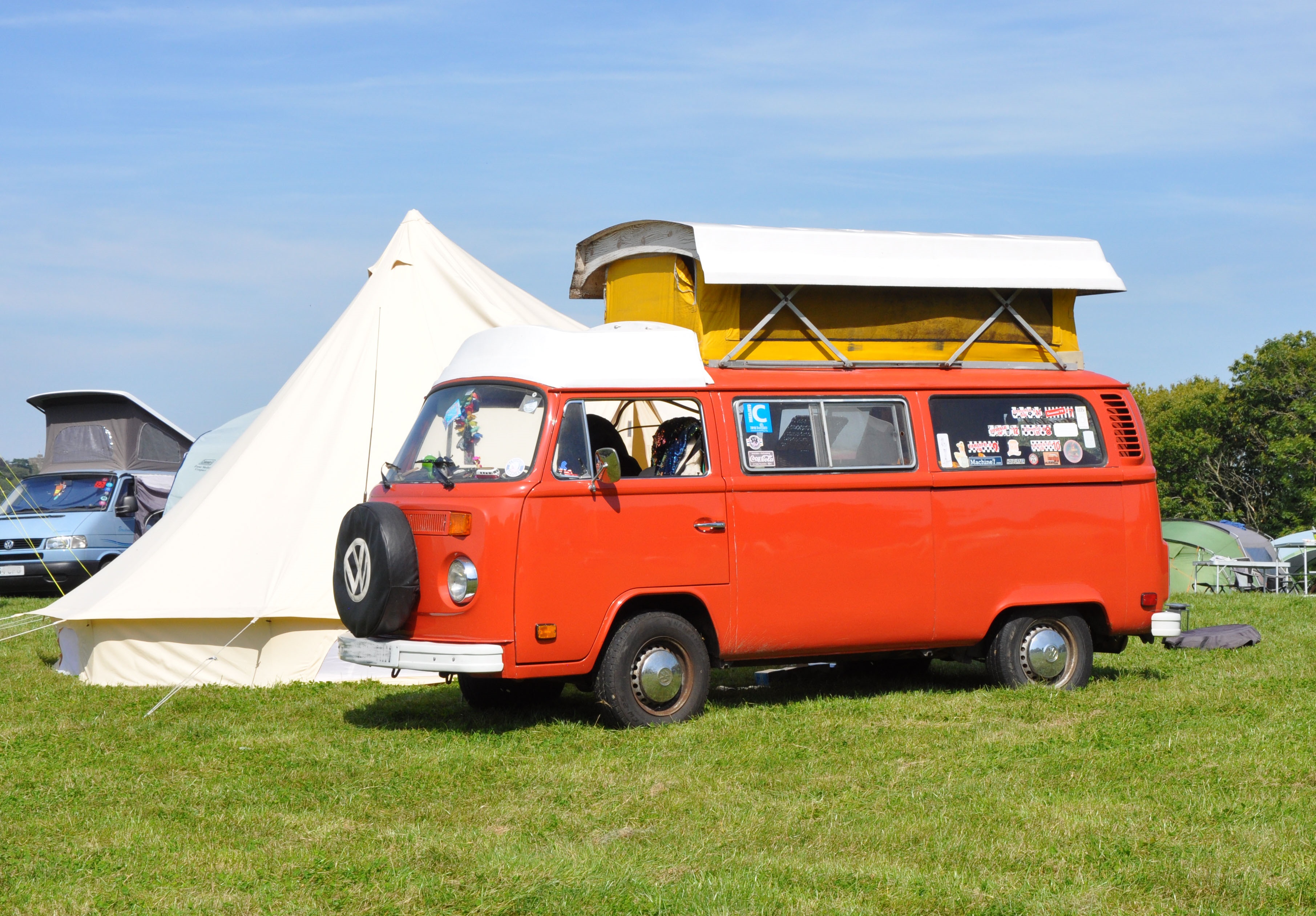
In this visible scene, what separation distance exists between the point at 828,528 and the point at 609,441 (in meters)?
1.66

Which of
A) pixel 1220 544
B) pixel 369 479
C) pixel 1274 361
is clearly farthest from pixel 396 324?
pixel 1274 361

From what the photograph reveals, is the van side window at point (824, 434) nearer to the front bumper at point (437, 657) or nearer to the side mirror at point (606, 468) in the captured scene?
the side mirror at point (606, 468)

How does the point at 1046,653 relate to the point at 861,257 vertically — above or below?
below

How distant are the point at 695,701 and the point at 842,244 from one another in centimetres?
346

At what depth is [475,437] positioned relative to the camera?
8.52 meters

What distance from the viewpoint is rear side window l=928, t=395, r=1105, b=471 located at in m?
9.38

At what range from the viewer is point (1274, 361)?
48.7 metres

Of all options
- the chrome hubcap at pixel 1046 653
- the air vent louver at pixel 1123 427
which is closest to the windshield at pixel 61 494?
the chrome hubcap at pixel 1046 653

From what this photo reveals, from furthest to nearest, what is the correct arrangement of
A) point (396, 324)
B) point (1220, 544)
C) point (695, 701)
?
point (1220, 544) < point (396, 324) < point (695, 701)

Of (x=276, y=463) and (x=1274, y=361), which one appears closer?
(x=276, y=463)

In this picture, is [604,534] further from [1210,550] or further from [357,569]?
[1210,550]

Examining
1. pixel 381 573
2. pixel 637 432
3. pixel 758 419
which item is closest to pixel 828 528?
pixel 758 419

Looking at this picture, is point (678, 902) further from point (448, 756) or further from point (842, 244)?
point (842, 244)

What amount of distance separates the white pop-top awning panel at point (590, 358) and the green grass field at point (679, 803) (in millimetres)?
2275
